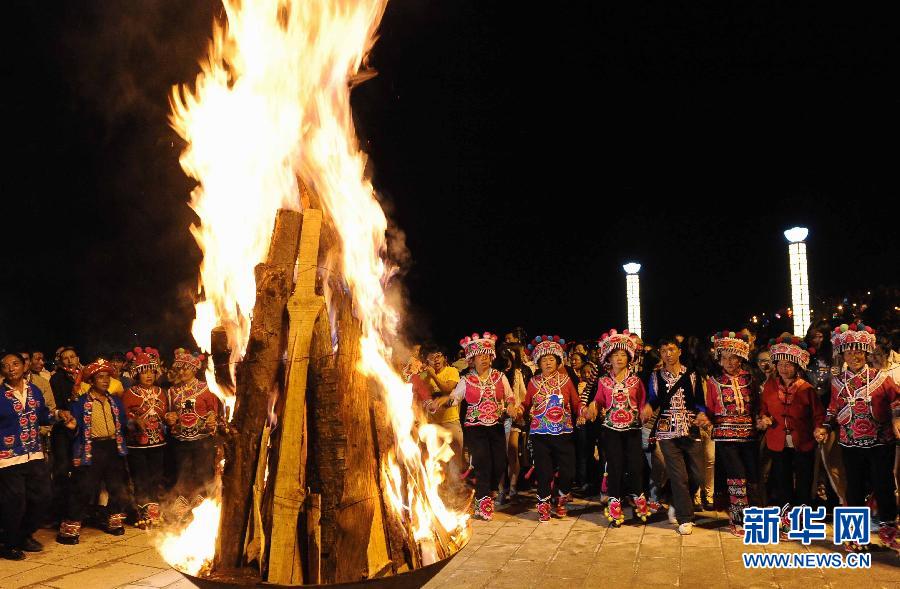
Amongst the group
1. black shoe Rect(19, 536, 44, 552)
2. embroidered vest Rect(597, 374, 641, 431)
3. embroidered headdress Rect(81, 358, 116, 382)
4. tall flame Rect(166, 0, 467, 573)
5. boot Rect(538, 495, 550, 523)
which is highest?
tall flame Rect(166, 0, 467, 573)

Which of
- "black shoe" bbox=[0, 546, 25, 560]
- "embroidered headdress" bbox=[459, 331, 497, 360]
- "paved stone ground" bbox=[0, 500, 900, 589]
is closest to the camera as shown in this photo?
"paved stone ground" bbox=[0, 500, 900, 589]

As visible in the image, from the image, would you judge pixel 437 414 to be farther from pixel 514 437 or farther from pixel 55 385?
pixel 55 385

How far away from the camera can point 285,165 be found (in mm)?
4199

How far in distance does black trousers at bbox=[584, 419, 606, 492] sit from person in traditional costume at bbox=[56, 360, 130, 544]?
6059 millimetres

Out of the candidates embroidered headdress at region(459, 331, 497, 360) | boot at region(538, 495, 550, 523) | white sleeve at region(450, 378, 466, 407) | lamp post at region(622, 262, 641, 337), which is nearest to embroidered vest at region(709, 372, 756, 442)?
boot at region(538, 495, 550, 523)

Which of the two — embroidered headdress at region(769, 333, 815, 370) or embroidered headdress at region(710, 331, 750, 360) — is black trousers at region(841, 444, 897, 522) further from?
embroidered headdress at region(710, 331, 750, 360)

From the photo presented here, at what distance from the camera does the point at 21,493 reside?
647 centimetres

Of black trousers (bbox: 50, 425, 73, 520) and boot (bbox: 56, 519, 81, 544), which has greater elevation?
black trousers (bbox: 50, 425, 73, 520)

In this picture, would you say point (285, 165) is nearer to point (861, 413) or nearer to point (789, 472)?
point (861, 413)

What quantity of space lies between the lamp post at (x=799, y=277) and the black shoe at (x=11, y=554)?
44.6 ft

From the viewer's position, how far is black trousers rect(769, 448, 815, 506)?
679cm

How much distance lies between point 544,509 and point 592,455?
181cm

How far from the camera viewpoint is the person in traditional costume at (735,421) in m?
6.80

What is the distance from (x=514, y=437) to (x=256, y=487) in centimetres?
618
